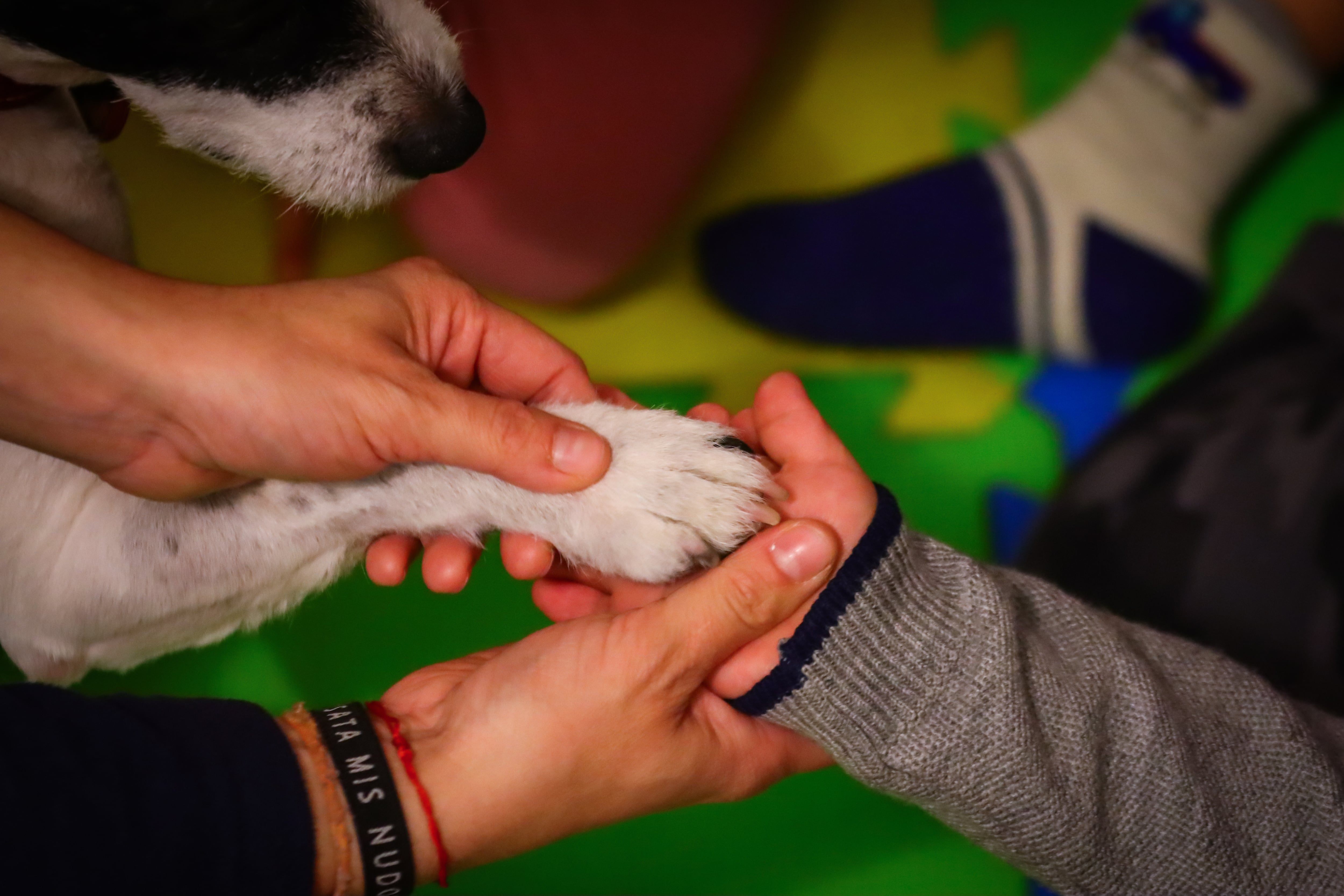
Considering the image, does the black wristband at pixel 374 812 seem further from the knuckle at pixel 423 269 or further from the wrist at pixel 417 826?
the knuckle at pixel 423 269

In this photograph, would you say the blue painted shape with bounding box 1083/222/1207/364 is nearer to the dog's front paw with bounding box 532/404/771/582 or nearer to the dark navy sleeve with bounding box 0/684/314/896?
the dog's front paw with bounding box 532/404/771/582

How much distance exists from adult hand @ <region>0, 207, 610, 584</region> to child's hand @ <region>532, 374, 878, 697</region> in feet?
0.64

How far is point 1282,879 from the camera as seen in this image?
1.00 m

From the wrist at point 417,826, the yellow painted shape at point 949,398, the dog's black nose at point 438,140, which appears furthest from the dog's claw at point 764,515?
the yellow painted shape at point 949,398

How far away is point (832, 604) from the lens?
924mm

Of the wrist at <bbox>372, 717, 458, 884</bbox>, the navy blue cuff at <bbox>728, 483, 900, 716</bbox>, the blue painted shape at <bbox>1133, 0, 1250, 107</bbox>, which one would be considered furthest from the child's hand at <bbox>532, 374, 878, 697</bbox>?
the blue painted shape at <bbox>1133, 0, 1250, 107</bbox>

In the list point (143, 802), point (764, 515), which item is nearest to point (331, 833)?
point (143, 802)

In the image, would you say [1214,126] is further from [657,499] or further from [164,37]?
[164,37]

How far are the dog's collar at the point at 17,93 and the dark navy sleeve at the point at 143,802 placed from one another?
59 centimetres

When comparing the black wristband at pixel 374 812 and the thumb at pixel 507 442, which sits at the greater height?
the thumb at pixel 507 442

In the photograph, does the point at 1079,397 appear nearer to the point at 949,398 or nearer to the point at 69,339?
the point at 949,398

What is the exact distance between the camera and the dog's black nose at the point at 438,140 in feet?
3.44

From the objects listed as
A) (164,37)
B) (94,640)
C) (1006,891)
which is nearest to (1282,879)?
(1006,891)

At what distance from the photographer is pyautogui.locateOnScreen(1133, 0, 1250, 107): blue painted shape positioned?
1925mm
